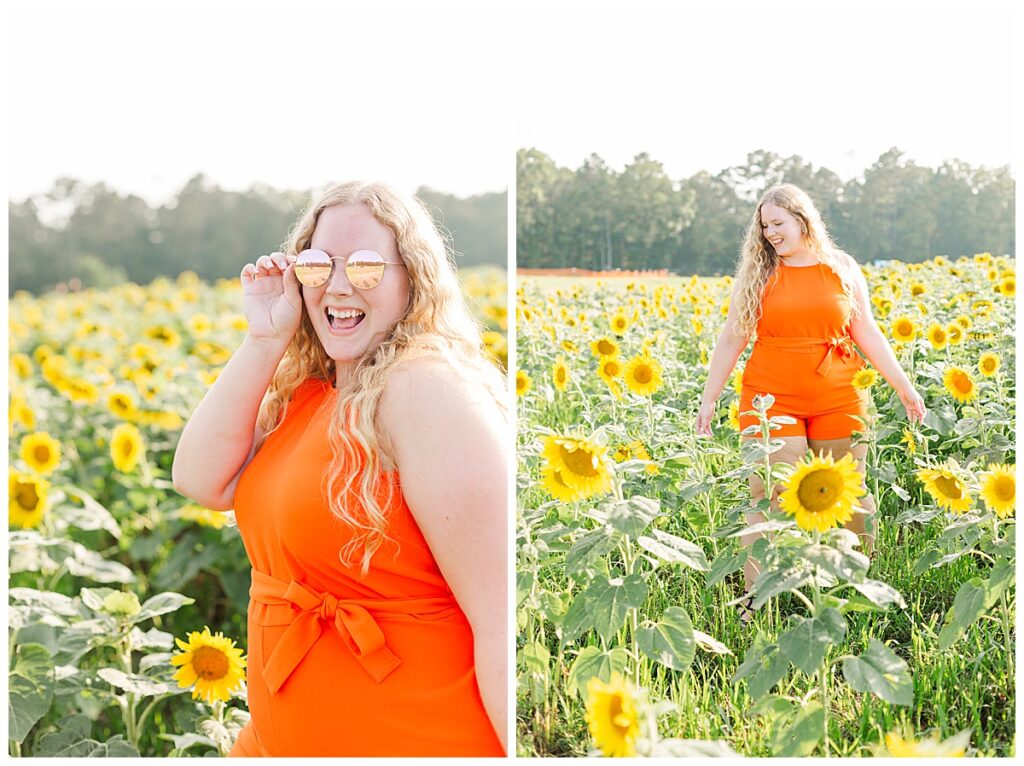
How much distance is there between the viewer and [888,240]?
183 centimetres

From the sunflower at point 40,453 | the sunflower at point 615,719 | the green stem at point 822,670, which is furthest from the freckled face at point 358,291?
the sunflower at point 40,453

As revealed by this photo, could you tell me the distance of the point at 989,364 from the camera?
1877mm

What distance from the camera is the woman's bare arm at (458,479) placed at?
157 centimetres

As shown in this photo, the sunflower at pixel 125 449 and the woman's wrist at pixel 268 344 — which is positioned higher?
the woman's wrist at pixel 268 344

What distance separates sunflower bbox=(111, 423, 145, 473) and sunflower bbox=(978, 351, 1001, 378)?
2455mm

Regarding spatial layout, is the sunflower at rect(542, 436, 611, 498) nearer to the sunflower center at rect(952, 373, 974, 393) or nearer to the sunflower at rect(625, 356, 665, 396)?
the sunflower at rect(625, 356, 665, 396)

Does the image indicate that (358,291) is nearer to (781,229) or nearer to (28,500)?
(781,229)

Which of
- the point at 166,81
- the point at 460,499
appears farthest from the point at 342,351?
the point at 166,81

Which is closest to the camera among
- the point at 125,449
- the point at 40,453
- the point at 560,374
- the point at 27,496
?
the point at 560,374

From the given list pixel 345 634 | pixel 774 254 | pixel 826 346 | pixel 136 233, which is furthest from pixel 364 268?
pixel 136 233

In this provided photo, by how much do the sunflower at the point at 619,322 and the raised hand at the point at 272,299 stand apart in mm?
597

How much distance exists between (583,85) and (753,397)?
2.16ft

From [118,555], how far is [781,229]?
2.62m

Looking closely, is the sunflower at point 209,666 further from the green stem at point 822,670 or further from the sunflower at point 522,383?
the green stem at point 822,670
